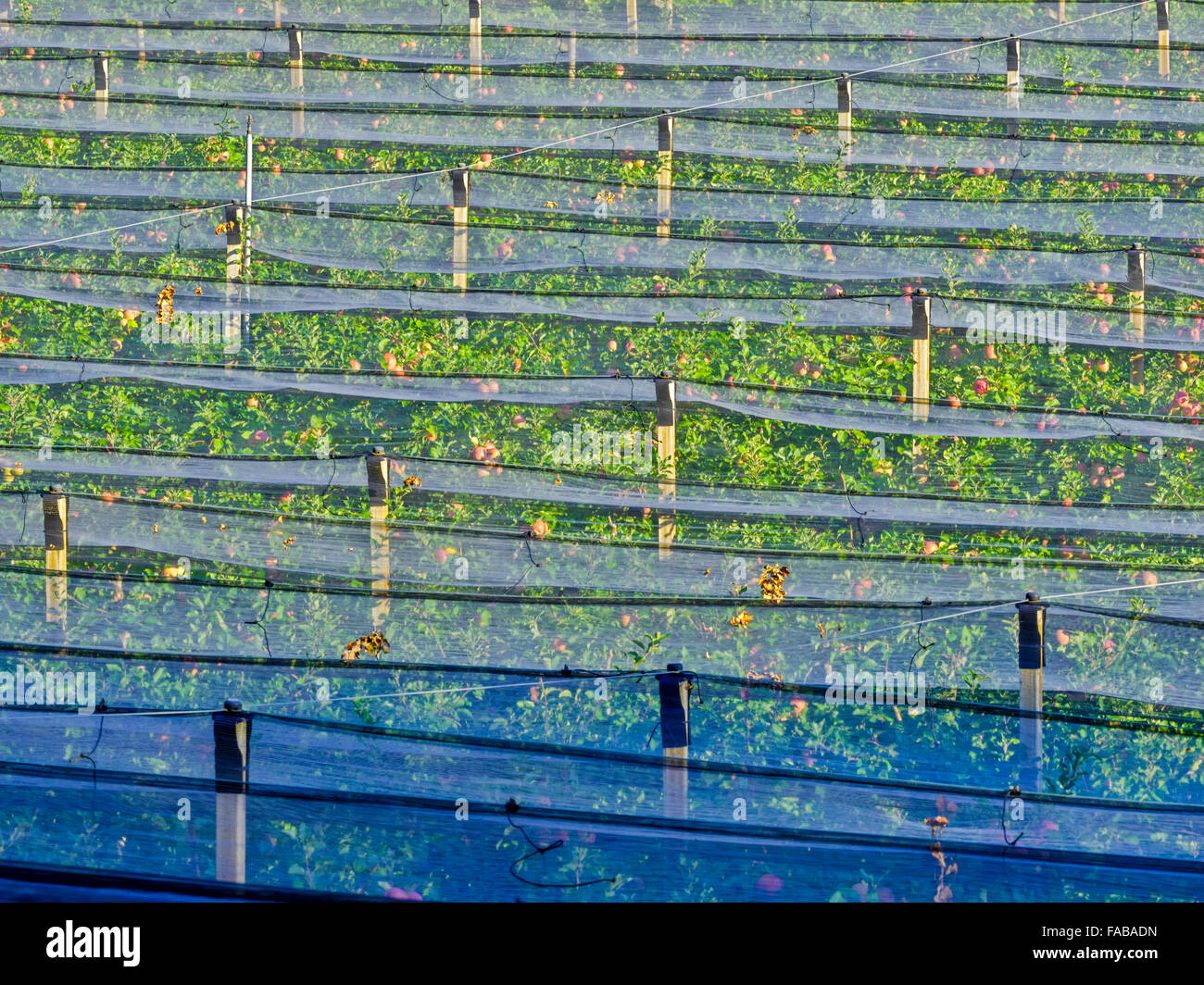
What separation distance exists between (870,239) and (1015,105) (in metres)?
2.65

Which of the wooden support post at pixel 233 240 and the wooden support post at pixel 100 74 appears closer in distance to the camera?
the wooden support post at pixel 233 240

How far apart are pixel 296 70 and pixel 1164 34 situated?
8.05 meters

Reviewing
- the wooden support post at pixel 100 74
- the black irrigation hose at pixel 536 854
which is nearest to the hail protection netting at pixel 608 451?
the black irrigation hose at pixel 536 854

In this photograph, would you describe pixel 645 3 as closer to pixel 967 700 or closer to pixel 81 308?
pixel 81 308

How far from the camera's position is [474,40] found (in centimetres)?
1326

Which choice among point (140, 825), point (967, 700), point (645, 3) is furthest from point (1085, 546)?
point (645, 3)

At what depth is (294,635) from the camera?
723 cm

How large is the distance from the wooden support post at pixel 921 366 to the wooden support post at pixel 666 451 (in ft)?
5.08

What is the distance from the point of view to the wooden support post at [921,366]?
845 centimetres

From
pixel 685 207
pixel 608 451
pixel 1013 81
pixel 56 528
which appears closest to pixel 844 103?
pixel 1013 81

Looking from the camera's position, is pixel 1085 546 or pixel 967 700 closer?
pixel 967 700

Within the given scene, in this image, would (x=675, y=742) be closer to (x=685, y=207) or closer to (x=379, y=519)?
(x=379, y=519)

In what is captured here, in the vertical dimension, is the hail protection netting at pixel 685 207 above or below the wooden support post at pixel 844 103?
below

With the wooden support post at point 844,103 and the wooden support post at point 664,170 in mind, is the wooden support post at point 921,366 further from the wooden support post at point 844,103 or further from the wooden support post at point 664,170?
the wooden support post at point 844,103
